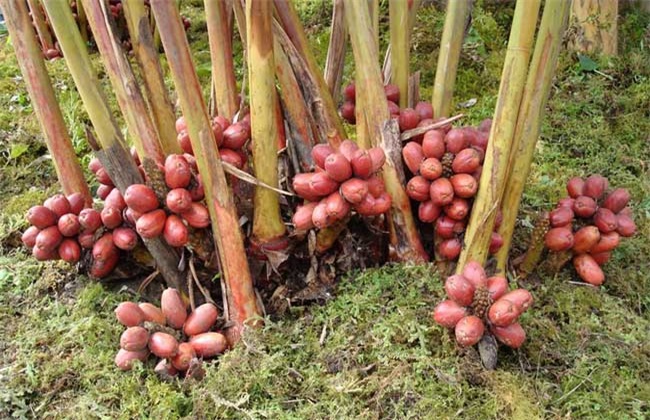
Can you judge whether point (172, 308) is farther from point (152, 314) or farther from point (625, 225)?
point (625, 225)

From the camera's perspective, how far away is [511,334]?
136cm

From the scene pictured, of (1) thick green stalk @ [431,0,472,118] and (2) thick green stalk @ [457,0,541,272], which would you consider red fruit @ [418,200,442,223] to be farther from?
(1) thick green stalk @ [431,0,472,118]

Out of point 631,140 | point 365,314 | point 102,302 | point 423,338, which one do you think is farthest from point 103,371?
point 631,140

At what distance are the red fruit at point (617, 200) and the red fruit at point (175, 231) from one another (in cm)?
99

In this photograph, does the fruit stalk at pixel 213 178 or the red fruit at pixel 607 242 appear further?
the red fruit at pixel 607 242

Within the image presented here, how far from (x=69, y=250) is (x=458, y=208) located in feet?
2.92

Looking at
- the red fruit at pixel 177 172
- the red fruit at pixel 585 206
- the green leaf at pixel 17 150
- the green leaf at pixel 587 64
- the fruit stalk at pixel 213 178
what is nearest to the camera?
the fruit stalk at pixel 213 178

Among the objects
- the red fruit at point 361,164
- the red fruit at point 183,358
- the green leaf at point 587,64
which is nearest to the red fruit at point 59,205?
the red fruit at point 183,358

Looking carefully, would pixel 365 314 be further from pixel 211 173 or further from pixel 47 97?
pixel 47 97

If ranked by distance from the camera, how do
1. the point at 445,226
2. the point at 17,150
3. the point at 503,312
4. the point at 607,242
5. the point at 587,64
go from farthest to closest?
1. the point at 587,64
2. the point at 17,150
3. the point at 607,242
4. the point at 445,226
5. the point at 503,312

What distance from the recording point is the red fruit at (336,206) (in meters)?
1.40

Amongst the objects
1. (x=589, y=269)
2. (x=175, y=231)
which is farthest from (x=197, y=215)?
(x=589, y=269)

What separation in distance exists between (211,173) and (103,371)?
1.64ft

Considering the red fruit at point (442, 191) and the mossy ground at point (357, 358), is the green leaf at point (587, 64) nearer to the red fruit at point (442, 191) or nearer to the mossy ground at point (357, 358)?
the mossy ground at point (357, 358)
